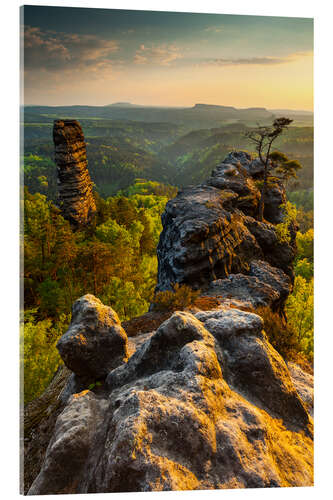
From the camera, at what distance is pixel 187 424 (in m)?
3.46

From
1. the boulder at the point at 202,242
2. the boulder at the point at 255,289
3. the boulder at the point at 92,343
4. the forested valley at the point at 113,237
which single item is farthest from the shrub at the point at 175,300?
the forested valley at the point at 113,237

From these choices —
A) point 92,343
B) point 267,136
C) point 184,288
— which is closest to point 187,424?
point 92,343

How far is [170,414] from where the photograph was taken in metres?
Result: 3.46

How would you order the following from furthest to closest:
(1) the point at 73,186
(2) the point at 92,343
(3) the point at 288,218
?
(1) the point at 73,186 < (3) the point at 288,218 < (2) the point at 92,343

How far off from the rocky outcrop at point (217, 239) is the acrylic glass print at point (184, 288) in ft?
0.23

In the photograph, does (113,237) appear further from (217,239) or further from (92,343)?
(92,343)

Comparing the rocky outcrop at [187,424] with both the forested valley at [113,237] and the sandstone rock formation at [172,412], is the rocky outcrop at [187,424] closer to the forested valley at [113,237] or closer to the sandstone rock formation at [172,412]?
the sandstone rock formation at [172,412]

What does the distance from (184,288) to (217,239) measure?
2.99 meters

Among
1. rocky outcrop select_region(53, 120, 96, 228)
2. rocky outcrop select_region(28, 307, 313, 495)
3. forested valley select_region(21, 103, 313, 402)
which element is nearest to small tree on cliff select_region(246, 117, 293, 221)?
forested valley select_region(21, 103, 313, 402)

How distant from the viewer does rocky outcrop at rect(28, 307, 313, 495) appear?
3262 mm

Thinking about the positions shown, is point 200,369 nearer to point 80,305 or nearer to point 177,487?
point 177,487

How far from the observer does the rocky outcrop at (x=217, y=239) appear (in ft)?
32.3

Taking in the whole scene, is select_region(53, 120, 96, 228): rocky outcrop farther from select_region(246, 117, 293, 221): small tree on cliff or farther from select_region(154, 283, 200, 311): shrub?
select_region(154, 283, 200, 311): shrub
